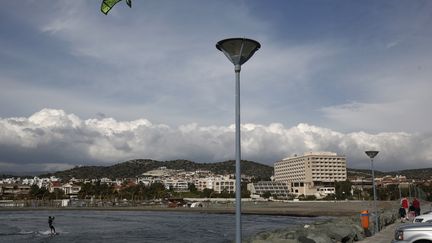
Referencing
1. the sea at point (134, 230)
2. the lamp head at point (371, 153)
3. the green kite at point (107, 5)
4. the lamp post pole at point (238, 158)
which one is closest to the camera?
the green kite at point (107, 5)

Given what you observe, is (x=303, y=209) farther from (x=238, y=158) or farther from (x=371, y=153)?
(x=238, y=158)

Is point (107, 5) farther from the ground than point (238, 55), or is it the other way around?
point (238, 55)

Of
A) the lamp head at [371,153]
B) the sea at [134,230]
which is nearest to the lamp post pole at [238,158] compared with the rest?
the lamp head at [371,153]

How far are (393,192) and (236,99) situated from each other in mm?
157034

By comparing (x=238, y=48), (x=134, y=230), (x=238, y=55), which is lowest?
(x=134, y=230)

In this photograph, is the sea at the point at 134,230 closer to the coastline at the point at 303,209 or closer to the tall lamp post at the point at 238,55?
the coastline at the point at 303,209

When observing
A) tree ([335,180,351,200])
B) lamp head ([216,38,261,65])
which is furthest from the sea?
tree ([335,180,351,200])

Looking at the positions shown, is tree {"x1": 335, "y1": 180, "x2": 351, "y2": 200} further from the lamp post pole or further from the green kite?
the green kite

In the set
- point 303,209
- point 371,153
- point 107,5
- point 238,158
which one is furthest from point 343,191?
point 107,5

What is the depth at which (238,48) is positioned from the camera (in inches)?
358

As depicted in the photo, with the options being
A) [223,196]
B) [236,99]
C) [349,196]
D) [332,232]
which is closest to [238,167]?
[236,99]

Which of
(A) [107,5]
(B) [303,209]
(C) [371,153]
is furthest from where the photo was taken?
(B) [303,209]

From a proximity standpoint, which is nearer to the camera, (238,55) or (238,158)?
(238,158)

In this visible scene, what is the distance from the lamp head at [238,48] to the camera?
895 cm
